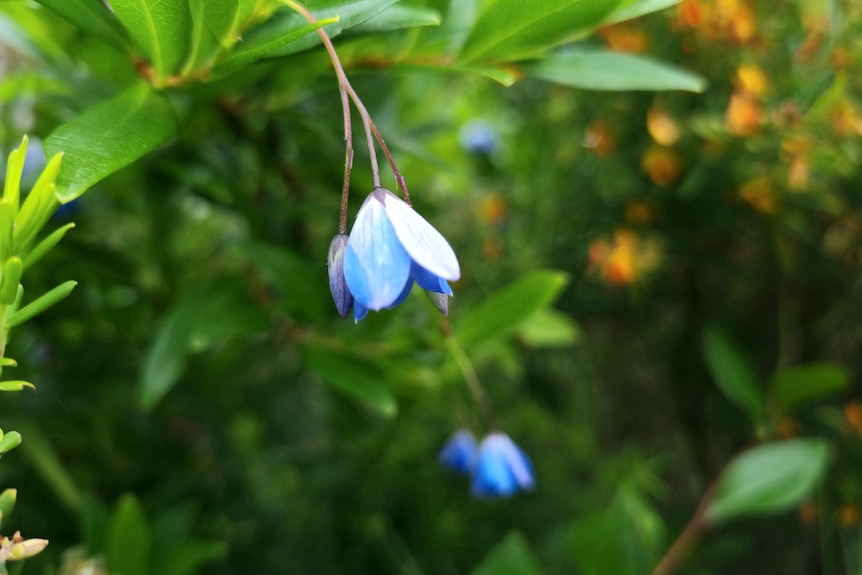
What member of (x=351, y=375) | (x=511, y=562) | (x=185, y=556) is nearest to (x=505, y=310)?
(x=351, y=375)

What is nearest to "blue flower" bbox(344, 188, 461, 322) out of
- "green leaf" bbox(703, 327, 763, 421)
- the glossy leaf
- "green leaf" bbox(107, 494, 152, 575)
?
the glossy leaf

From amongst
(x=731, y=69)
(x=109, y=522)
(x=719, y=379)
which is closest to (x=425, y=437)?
(x=719, y=379)

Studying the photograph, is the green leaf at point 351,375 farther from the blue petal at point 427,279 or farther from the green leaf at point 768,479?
the green leaf at point 768,479

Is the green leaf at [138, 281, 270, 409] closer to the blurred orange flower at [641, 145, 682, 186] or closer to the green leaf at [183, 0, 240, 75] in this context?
the green leaf at [183, 0, 240, 75]

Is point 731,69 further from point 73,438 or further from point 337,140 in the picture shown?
point 73,438

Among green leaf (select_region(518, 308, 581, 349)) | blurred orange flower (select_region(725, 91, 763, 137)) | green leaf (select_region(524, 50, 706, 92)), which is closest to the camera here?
green leaf (select_region(524, 50, 706, 92))

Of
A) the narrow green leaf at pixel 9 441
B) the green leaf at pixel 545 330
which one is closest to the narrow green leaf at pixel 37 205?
the narrow green leaf at pixel 9 441

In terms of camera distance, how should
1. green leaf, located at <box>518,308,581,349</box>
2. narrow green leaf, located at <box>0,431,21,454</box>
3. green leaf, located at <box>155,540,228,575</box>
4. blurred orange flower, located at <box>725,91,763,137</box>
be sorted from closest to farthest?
narrow green leaf, located at <box>0,431,21,454</box> < green leaf, located at <box>155,540,228,575</box> < blurred orange flower, located at <box>725,91,763,137</box> < green leaf, located at <box>518,308,581,349</box>

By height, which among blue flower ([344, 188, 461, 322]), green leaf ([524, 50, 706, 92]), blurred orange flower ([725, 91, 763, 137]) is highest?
blue flower ([344, 188, 461, 322])
